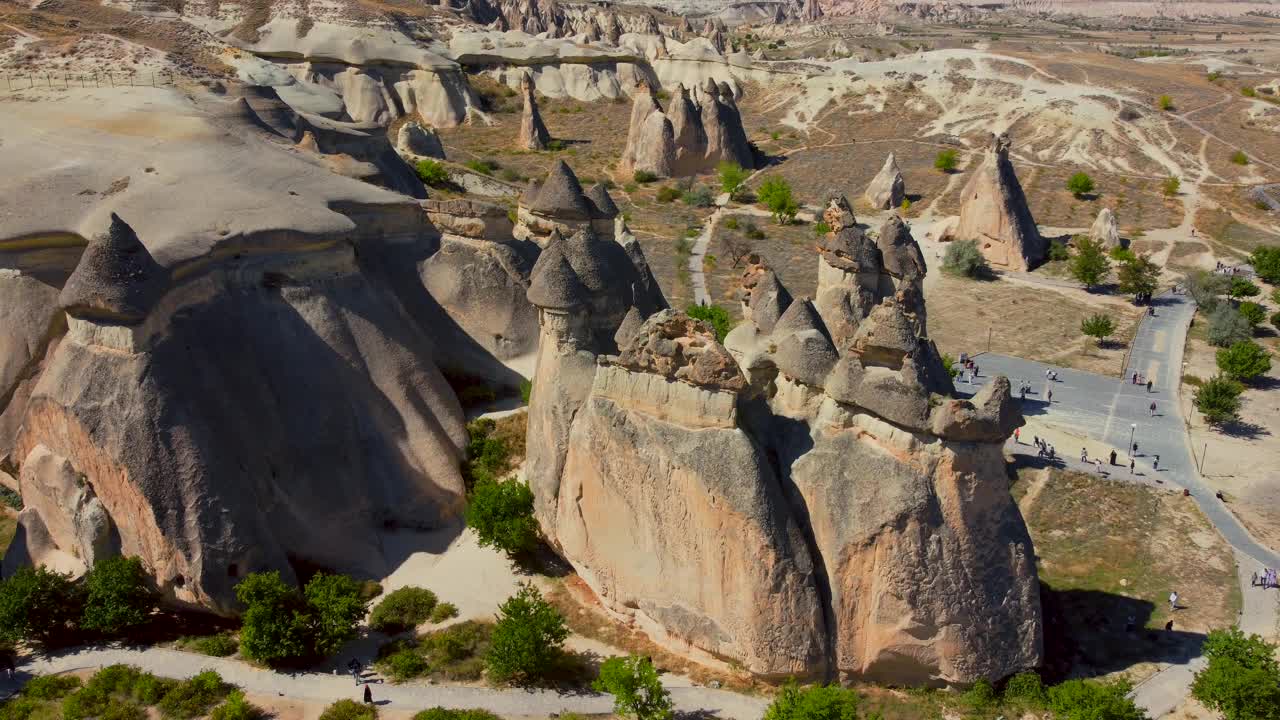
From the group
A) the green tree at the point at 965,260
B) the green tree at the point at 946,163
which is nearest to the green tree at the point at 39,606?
the green tree at the point at 965,260

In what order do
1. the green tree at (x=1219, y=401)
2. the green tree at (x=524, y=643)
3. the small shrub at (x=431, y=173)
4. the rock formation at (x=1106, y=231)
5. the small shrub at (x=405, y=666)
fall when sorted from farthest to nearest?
1. the rock formation at (x=1106, y=231)
2. the small shrub at (x=431, y=173)
3. the green tree at (x=1219, y=401)
4. the small shrub at (x=405, y=666)
5. the green tree at (x=524, y=643)

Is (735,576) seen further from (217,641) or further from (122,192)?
(122,192)

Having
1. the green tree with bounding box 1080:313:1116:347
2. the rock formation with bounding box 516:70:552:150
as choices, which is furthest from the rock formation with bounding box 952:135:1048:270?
the rock formation with bounding box 516:70:552:150

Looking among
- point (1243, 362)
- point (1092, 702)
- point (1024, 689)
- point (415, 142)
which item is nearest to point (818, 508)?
point (1024, 689)

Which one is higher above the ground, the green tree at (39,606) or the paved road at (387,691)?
the green tree at (39,606)

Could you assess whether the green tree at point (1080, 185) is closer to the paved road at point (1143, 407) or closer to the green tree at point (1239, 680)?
the paved road at point (1143, 407)

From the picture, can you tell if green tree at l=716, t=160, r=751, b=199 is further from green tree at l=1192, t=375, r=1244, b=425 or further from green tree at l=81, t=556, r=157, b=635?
green tree at l=81, t=556, r=157, b=635
